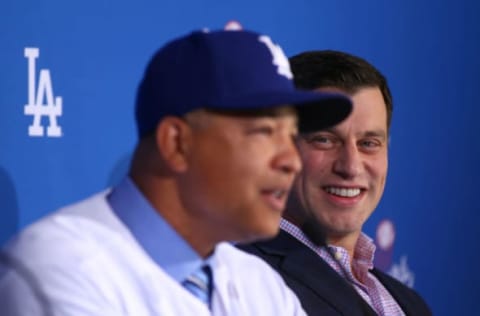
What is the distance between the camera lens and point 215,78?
115 centimetres

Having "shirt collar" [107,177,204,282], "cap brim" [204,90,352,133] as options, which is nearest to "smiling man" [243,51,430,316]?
"cap brim" [204,90,352,133]

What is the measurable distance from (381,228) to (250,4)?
0.60 meters

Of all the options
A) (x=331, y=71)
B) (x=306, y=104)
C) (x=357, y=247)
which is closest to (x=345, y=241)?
(x=357, y=247)

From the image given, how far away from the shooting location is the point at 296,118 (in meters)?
1.23

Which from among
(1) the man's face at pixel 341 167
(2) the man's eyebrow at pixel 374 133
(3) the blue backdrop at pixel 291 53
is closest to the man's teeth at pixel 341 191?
(1) the man's face at pixel 341 167

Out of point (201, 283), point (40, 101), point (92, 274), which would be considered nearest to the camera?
point (92, 274)

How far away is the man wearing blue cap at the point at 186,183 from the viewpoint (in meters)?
1.14

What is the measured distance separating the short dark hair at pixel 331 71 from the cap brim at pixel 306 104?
0.41 meters

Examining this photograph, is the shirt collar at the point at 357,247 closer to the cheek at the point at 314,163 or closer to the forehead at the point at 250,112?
the cheek at the point at 314,163

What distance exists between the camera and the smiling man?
1.72m

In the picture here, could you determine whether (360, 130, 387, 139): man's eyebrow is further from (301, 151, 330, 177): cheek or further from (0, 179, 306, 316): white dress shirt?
(0, 179, 306, 316): white dress shirt

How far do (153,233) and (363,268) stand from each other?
72cm

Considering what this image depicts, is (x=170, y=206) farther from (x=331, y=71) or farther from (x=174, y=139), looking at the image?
(x=331, y=71)

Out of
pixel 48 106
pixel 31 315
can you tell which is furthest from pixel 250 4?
pixel 31 315
